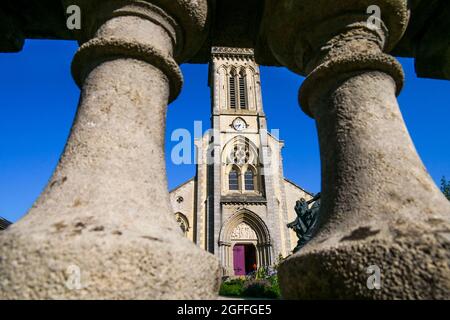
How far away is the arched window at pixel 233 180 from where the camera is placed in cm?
2194

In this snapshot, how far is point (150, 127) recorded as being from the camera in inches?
58.6

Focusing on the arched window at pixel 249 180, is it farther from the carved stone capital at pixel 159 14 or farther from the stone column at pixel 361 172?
the carved stone capital at pixel 159 14

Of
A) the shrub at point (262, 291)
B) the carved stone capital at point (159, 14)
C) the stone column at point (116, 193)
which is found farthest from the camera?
the shrub at point (262, 291)

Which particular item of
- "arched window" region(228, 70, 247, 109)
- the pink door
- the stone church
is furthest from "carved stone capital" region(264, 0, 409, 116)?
"arched window" region(228, 70, 247, 109)

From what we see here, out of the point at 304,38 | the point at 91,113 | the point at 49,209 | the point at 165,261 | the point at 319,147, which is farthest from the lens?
the point at 304,38

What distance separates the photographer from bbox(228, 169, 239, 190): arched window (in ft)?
72.0

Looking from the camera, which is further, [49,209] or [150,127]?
[150,127]

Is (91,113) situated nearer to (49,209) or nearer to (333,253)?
(49,209)

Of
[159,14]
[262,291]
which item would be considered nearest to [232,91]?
[262,291]

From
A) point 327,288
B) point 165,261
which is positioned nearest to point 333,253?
point 327,288

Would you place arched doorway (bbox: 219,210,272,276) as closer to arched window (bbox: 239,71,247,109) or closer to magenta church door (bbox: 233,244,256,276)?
magenta church door (bbox: 233,244,256,276)

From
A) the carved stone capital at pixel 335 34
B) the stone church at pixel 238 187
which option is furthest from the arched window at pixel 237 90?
the carved stone capital at pixel 335 34
